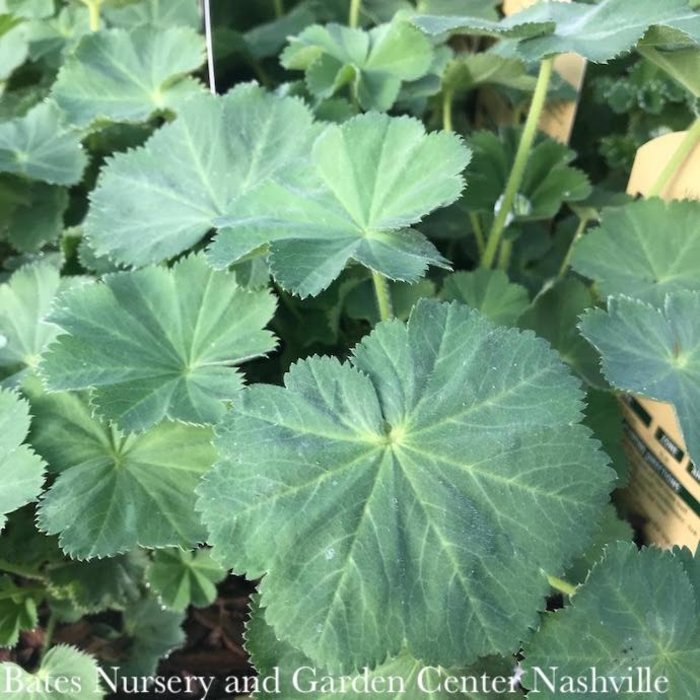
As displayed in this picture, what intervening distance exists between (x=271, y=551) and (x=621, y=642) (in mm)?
330

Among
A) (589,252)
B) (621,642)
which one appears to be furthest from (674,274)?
(621,642)

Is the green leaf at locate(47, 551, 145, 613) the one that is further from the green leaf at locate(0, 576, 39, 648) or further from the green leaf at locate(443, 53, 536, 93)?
the green leaf at locate(443, 53, 536, 93)

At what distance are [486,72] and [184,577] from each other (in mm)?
840

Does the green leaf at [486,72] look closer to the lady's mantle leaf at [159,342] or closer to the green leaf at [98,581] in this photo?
the lady's mantle leaf at [159,342]

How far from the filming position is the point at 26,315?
98cm

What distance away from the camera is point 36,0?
54.4 inches

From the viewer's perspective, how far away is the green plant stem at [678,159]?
94 cm

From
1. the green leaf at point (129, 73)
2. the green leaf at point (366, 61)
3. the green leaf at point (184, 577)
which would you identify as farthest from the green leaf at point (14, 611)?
the green leaf at point (366, 61)

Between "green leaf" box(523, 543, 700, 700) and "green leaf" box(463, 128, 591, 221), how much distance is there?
0.58m

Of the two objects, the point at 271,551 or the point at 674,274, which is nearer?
the point at 271,551

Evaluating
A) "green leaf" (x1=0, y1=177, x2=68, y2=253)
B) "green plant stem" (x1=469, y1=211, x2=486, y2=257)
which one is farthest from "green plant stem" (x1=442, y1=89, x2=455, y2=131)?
"green leaf" (x1=0, y1=177, x2=68, y2=253)

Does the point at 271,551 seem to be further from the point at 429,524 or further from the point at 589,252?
the point at 589,252

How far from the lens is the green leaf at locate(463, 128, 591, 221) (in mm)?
1127

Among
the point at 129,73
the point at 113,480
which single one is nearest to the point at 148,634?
the point at 113,480
